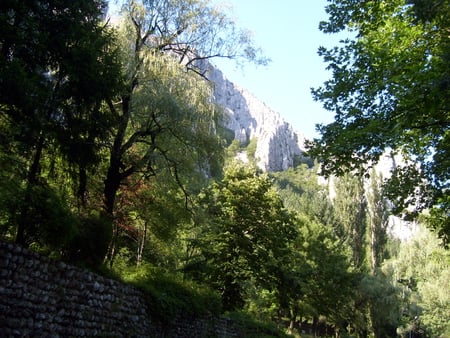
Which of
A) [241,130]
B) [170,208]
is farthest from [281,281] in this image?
[241,130]

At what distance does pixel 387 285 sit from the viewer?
30.7 metres

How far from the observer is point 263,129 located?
153 m

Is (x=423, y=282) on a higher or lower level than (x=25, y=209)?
higher

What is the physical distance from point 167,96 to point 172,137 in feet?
5.31

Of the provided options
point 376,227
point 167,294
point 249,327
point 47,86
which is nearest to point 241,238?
point 249,327

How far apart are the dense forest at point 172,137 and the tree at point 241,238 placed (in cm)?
7

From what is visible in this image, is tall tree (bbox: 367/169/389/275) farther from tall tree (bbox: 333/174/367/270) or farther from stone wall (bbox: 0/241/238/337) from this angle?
stone wall (bbox: 0/241/238/337)

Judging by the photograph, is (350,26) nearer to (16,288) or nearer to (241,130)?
(16,288)

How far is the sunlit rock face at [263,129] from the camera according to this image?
139875 mm

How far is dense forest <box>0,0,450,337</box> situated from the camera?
7.23m

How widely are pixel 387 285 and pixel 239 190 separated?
17.4 metres

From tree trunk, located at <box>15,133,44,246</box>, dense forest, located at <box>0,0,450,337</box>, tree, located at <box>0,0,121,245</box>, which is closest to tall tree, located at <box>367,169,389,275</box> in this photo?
dense forest, located at <box>0,0,450,337</box>

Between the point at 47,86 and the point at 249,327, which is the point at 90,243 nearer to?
the point at 47,86

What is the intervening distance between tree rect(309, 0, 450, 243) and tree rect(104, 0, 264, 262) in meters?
3.36
